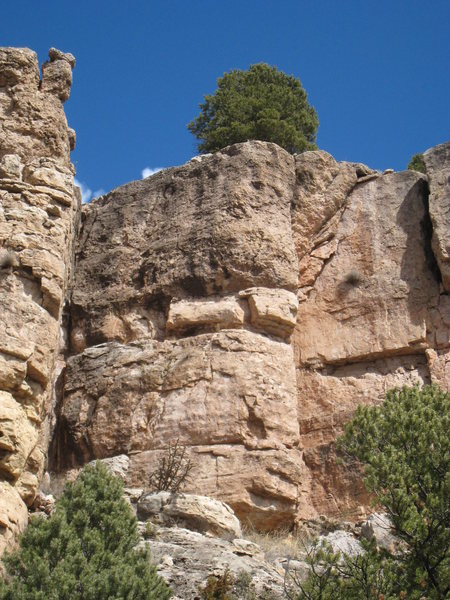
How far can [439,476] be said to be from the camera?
13.0 meters

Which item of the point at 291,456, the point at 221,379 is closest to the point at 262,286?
the point at 221,379

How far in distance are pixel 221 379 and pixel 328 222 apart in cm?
524

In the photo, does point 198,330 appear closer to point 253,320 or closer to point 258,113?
point 253,320

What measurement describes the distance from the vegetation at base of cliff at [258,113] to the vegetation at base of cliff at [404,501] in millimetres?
15492

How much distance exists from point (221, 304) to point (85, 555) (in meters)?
7.87

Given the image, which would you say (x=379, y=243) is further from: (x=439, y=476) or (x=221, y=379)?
(x=439, y=476)

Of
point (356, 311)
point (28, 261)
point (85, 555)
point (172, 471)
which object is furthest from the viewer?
point (356, 311)

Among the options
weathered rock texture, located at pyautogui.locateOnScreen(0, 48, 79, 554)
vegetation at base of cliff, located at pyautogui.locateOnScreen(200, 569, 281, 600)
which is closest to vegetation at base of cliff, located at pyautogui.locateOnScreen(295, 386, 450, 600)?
vegetation at base of cliff, located at pyautogui.locateOnScreen(200, 569, 281, 600)

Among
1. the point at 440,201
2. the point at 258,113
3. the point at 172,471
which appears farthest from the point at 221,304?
the point at 258,113

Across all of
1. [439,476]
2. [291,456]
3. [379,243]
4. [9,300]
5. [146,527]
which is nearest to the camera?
[439,476]

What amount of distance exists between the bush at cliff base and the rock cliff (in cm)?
270

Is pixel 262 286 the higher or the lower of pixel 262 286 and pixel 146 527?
the higher

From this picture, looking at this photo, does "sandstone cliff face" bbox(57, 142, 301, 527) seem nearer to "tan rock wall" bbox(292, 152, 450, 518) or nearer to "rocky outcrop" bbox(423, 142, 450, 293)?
"tan rock wall" bbox(292, 152, 450, 518)

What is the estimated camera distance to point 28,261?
16.7 metres
